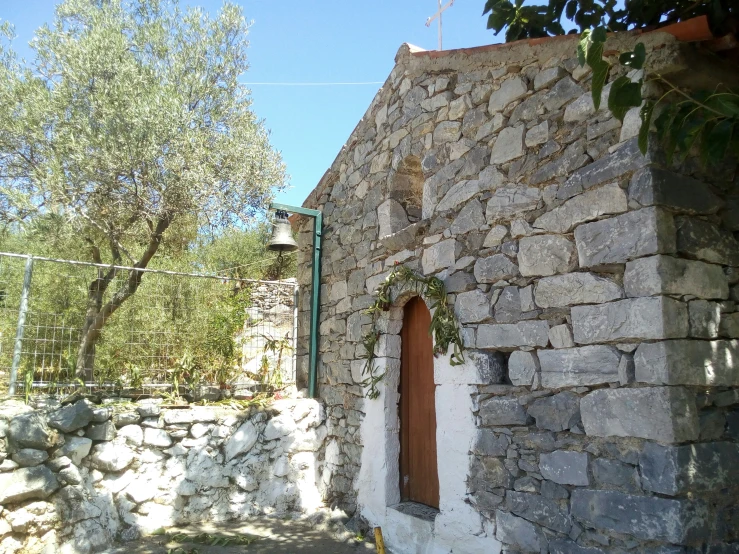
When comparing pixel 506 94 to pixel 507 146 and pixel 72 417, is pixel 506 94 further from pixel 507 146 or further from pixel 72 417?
pixel 72 417

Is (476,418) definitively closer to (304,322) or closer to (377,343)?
(377,343)

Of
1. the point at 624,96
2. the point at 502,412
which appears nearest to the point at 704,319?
the point at 624,96

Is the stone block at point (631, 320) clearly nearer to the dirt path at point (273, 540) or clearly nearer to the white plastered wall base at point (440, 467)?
the white plastered wall base at point (440, 467)

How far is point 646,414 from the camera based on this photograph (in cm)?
254

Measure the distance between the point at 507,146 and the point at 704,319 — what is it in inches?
62.3

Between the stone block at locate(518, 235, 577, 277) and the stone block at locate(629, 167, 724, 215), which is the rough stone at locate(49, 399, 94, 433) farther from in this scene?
the stone block at locate(629, 167, 724, 215)

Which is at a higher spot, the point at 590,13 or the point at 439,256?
the point at 590,13

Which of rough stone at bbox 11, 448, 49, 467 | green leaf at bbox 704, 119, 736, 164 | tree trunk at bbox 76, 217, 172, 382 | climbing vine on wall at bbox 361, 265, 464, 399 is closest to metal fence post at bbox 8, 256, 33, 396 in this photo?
rough stone at bbox 11, 448, 49, 467

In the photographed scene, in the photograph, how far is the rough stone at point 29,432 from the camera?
4.03 metres

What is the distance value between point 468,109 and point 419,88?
2.43ft

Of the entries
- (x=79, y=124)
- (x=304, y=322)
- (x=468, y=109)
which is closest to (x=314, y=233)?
(x=304, y=322)

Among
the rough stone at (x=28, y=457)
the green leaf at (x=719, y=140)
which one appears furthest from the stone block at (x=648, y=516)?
the rough stone at (x=28, y=457)

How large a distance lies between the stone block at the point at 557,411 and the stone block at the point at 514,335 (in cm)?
31

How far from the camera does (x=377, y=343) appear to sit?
184 inches
